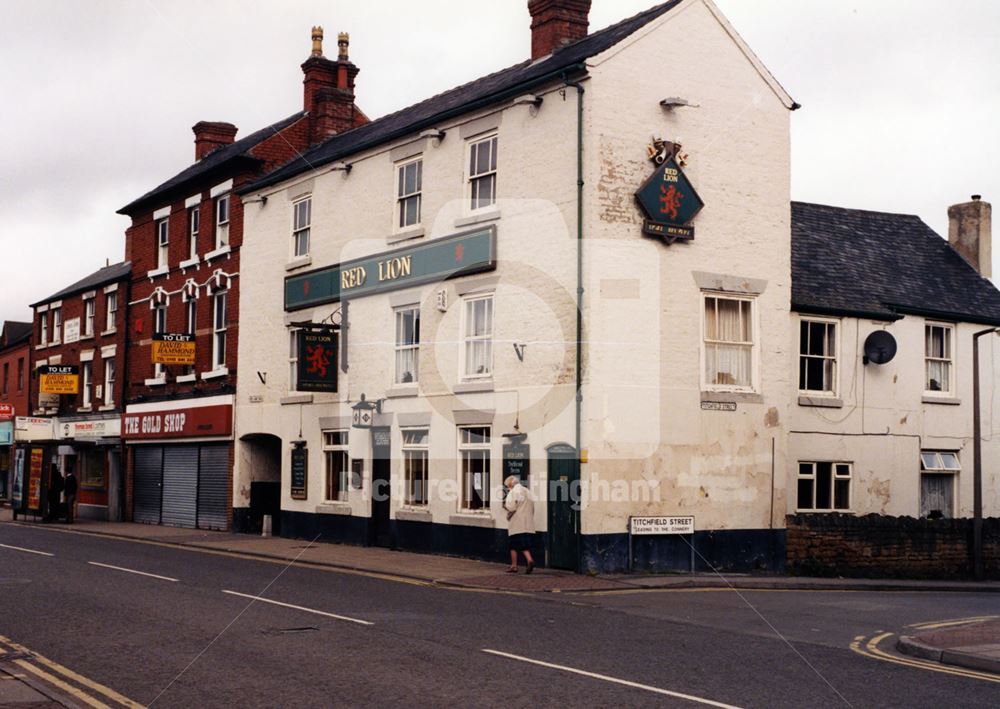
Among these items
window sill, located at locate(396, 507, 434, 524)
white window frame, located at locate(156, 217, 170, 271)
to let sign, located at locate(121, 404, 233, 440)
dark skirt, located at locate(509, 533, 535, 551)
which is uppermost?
white window frame, located at locate(156, 217, 170, 271)

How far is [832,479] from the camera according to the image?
2603 centimetres

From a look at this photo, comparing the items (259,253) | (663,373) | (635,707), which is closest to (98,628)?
(635,707)

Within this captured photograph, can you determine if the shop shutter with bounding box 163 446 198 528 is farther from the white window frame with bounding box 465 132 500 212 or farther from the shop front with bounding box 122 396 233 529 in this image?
the white window frame with bounding box 465 132 500 212

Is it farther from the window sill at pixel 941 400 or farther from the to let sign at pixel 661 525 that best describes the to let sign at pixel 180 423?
the window sill at pixel 941 400

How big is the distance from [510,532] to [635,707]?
Result: 462 inches

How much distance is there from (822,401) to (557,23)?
1057 cm

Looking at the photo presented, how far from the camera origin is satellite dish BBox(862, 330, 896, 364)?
26.0m

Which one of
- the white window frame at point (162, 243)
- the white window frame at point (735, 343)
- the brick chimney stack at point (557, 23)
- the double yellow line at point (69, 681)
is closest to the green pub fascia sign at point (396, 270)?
the white window frame at point (735, 343)

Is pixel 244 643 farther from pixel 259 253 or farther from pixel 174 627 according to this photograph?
pixel 259 253

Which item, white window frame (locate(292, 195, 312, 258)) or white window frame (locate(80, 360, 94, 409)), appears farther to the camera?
white window frame (locate(80, 360, 94, 409))

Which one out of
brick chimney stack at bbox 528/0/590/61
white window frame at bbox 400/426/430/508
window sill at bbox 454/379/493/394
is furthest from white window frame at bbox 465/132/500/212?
white window frame at bbox 400/426/430/508

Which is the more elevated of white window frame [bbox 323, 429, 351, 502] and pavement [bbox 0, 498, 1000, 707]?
white window frame [bbox 323, 429, 351, 502]

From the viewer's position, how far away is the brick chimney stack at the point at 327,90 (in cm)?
3450

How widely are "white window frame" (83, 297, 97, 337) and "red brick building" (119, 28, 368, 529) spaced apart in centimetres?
410
